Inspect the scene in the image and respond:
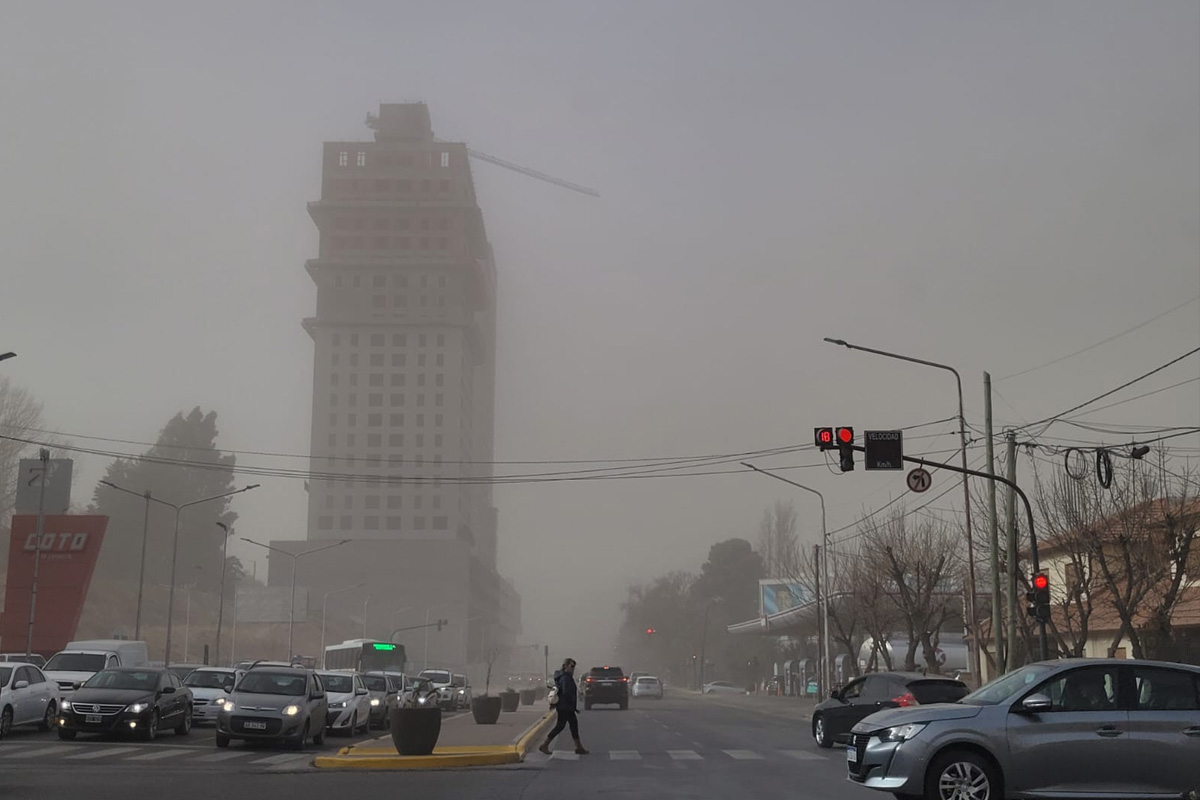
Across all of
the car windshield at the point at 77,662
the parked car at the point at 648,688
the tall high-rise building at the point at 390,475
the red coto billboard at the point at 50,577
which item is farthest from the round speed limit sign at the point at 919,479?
the tall high-rise building at the point at 390,475

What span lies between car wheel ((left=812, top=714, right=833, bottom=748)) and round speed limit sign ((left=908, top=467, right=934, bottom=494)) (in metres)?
6.34

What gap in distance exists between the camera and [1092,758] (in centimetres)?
1223

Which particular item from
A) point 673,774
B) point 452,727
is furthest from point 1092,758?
point 452,727

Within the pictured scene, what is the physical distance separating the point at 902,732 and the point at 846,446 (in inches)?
475

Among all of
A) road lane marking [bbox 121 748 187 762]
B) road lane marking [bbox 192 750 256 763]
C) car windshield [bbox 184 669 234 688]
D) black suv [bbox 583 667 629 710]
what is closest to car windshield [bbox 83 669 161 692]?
road lane marking [bbox 121 748 187 762]

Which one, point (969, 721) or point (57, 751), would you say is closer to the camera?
point (969, 721)

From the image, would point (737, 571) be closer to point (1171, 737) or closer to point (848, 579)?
point (848, 579)

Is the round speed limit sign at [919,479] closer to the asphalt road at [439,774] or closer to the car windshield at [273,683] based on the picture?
the asphalt road at [439,774]

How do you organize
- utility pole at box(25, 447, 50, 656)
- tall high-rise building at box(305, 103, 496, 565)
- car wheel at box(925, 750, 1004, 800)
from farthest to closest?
1. tall high-rise building at box(305, 103, 496, 565)
2. utility pole at box(25, 447, 50, 656)
3. car wheel at box(925, 750, 1004, 800)

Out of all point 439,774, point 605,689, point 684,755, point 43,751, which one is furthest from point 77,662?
point 605,689

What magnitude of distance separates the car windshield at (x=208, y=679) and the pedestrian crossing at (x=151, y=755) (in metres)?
9.19

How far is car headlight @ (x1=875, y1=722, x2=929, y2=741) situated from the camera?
1262 cm

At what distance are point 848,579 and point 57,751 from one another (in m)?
51.4

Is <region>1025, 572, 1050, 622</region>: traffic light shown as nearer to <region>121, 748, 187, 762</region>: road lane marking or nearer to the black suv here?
<region>121, 748, 187, 762</region>: road lane marking
